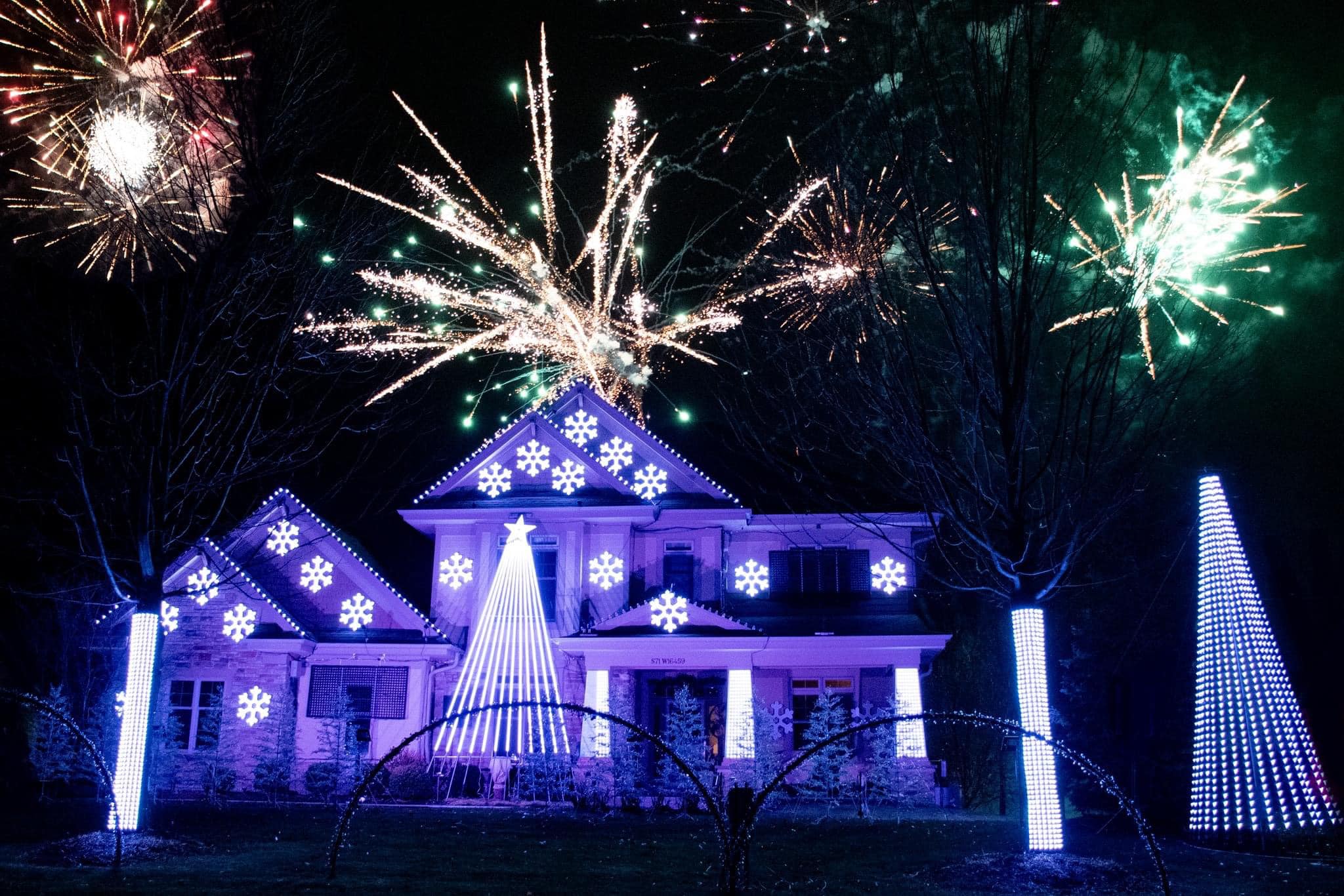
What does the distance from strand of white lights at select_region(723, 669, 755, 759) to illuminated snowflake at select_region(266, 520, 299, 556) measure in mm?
10428

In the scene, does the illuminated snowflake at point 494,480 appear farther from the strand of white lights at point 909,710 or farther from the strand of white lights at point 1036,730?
the strand of white lights at point 1036,730

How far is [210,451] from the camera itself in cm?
Answer: 1402

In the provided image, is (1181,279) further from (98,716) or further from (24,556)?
(24,556)

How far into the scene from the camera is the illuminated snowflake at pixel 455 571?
77.0 feet

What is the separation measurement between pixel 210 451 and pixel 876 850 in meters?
9.99

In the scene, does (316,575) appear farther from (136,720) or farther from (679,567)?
(136,720)

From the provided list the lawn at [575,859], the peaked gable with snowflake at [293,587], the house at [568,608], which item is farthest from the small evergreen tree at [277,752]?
the lawn at [575,859]

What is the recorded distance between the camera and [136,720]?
1225cm

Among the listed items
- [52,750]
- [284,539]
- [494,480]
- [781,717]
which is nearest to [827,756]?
[781,717]

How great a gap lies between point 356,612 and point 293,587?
5.47 feet

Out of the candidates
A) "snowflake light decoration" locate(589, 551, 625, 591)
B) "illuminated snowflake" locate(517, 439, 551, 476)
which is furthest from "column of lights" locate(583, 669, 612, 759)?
"illuminated snowflake" locate(517, 439, 551, 476)

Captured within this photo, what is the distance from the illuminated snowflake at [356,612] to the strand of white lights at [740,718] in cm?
810

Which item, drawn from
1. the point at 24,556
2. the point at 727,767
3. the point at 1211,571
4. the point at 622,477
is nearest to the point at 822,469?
the point at 622,477

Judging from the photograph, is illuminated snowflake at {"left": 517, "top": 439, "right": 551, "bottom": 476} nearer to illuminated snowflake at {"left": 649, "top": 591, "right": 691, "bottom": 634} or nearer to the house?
the house
